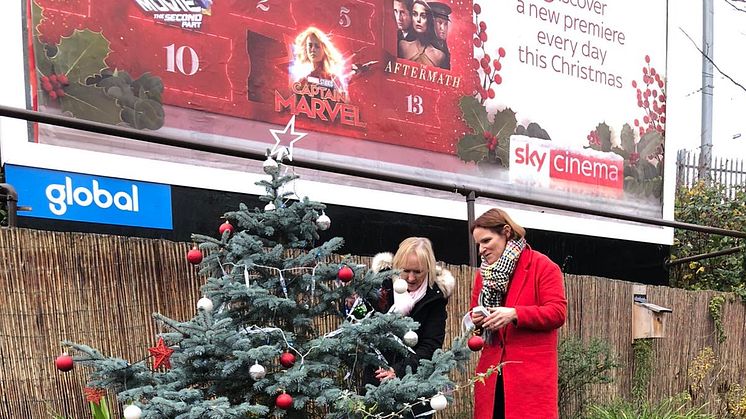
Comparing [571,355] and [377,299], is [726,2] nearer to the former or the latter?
[571,355]

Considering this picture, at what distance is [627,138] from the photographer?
9500 millimetres

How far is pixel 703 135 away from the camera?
14.1 m

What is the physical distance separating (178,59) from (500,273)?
3.12m

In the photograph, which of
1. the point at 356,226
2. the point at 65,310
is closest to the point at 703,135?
the point at 356,226

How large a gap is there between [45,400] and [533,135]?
585cm

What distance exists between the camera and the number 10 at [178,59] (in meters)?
6.22

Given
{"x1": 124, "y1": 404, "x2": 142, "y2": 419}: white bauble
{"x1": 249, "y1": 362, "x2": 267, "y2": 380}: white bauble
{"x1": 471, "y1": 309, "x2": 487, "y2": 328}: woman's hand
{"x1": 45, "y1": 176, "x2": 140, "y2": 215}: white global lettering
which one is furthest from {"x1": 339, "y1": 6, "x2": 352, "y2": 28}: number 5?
{"x1": 124, "y1": 404, "x2": 142, "y2": 419}: white bauble

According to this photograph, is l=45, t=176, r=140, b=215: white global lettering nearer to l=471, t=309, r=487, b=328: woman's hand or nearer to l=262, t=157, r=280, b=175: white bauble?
l=262, t=157, r=280, b=175: white bauble

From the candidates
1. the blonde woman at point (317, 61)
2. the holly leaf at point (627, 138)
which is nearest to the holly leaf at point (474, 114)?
the blonde woman at point (317, 61)

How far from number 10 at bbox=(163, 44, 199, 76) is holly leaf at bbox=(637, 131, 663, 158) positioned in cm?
527

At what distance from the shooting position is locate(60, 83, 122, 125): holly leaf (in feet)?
18.7

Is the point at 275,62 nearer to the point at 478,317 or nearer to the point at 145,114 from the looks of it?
the point at 145,114

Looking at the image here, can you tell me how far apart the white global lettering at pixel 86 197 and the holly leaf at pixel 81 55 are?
2.25ft

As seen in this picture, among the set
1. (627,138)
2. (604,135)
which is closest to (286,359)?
(604,135)
